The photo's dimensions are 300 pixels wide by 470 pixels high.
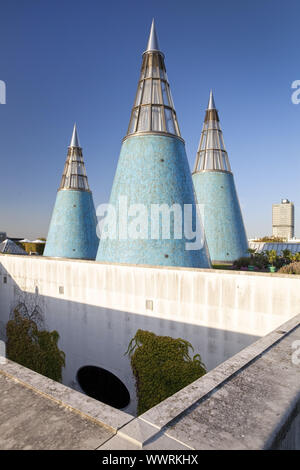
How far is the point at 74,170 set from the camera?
22.6 m

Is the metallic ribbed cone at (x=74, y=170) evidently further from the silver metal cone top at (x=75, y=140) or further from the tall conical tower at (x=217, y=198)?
the tall conical tower at (x=217, y=198)

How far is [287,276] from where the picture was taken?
7.80 meters

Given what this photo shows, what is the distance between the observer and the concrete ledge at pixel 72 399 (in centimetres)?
253

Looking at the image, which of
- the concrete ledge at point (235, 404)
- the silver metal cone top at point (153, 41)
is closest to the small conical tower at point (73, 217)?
the silver metal cone top at point (153, 41)

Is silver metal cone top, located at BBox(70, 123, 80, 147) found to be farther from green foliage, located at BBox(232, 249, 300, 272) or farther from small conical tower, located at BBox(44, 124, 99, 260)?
green foliage, located at BBox(232, 249, 300, 272)

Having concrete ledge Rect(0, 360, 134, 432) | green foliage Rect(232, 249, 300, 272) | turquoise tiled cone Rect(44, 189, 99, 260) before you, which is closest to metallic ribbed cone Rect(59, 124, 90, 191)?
turquoise tiled cone Rect(44, 189, 99, 260)

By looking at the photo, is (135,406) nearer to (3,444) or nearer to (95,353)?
(95,353)

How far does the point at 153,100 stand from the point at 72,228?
37.8 feet

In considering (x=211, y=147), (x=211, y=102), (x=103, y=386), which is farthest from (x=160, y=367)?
(x=211, y=102)
